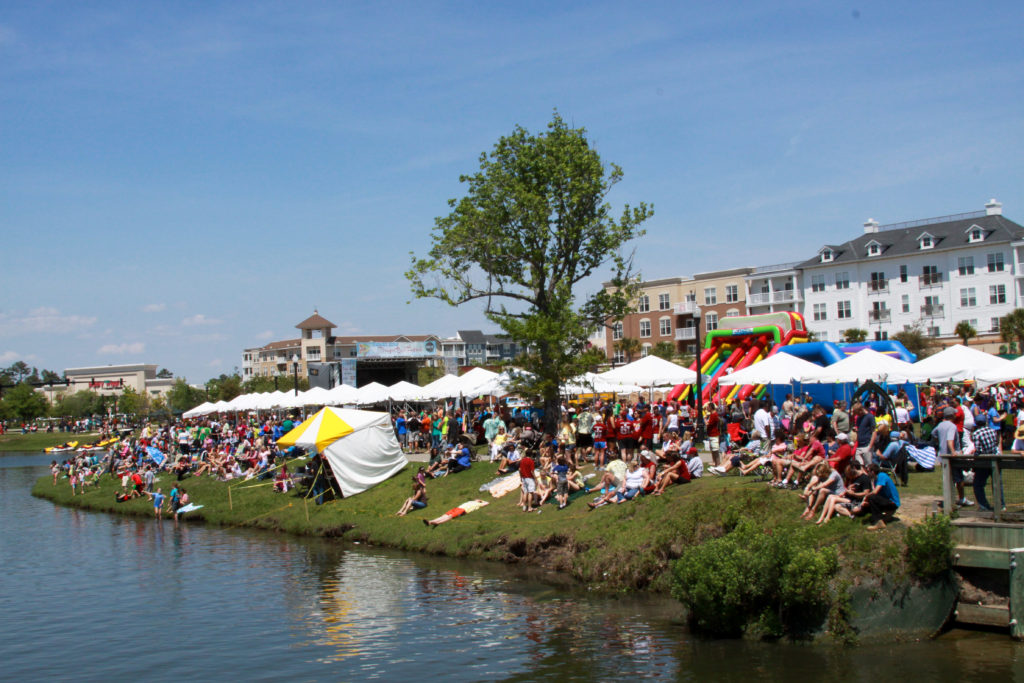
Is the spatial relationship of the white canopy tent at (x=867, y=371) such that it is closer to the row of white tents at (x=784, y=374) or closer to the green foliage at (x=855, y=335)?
the row of white tents at (x=784, y=374)

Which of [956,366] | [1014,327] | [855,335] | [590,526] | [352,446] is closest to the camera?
[590,526]

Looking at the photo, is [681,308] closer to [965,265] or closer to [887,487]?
[965,265]

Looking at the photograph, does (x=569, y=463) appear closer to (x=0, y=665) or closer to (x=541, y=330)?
(x=541, y=330)

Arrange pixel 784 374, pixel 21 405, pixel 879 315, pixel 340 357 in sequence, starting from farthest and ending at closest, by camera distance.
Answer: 1. pixel 340 357
2. pixel 21 405
3. pixel 879 315
4. pixel 784 374

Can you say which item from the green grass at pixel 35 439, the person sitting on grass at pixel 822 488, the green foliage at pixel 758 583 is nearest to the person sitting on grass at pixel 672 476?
the person sitting on grass at pixel 822 488

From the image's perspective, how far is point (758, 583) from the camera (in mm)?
13195

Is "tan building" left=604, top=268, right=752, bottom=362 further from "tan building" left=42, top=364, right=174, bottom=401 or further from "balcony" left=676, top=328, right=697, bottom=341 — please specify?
"tan building" left=42, top=364, right=174, bottom=401

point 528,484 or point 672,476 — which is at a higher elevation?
point 672,476

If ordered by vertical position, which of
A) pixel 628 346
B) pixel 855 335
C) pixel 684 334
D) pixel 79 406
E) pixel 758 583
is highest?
pixel 684 334

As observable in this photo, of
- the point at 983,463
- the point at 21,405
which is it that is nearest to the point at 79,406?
the point at 21,405

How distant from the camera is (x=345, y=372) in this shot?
7094 cm

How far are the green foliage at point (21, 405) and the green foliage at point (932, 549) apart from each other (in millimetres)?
117233

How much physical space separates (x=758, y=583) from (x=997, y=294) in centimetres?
5940

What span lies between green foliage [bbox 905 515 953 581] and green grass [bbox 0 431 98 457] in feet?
254
